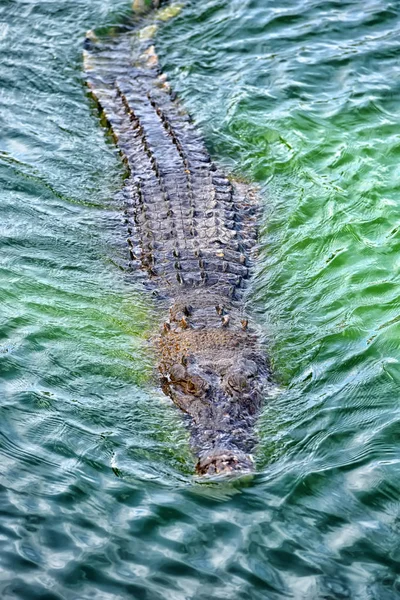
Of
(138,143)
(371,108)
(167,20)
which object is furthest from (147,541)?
(167,20)

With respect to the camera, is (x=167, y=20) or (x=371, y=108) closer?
(x=371, y=108)

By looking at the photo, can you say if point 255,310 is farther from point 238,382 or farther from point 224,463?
point 224,463

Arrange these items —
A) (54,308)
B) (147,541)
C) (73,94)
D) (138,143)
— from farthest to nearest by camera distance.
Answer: (73,94) → (138,143) → (54,308) → (147,541)

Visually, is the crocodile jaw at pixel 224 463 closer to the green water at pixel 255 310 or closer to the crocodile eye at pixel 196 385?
the green water at pixel 255 310

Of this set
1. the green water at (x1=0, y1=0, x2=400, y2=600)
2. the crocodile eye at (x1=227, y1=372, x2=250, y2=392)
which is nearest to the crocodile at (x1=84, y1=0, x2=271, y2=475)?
the crocodile eye at (x1=227, y1=372, x2=250, y2=392)

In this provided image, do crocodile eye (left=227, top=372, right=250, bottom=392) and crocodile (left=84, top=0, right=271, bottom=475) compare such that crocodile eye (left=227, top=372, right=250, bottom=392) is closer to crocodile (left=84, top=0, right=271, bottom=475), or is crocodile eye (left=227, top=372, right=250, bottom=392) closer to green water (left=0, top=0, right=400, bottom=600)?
crocodile (left=84, top=0, right=271, bottom=475)

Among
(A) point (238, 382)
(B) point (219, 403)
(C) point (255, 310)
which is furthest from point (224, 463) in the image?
(C) point (255, 310)

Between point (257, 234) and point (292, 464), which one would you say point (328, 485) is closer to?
point (292, 464)

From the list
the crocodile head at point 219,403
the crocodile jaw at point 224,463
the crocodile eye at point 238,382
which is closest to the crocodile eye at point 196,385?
the crocodile head at point 219,403
